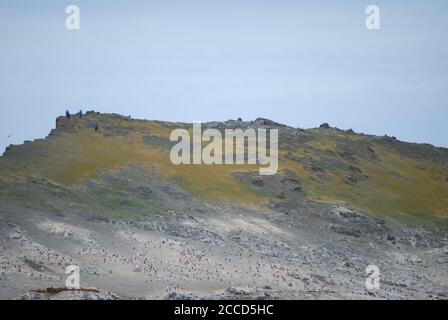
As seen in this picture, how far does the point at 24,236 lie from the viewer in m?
45.3

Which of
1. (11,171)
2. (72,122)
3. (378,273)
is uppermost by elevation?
(72,122)

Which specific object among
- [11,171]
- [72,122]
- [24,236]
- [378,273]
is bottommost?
[378,273]

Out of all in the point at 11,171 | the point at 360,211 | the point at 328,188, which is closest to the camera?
the point at 11,171

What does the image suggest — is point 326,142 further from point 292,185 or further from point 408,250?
point 408,250

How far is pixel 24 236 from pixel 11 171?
15499 mm

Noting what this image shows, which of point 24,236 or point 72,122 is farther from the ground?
point 72,122

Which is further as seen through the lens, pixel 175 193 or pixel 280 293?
pixel 175 193

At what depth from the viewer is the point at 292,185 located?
245 ft

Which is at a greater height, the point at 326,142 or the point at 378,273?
the point at 326,142

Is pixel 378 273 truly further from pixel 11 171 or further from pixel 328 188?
pixel 11 171
